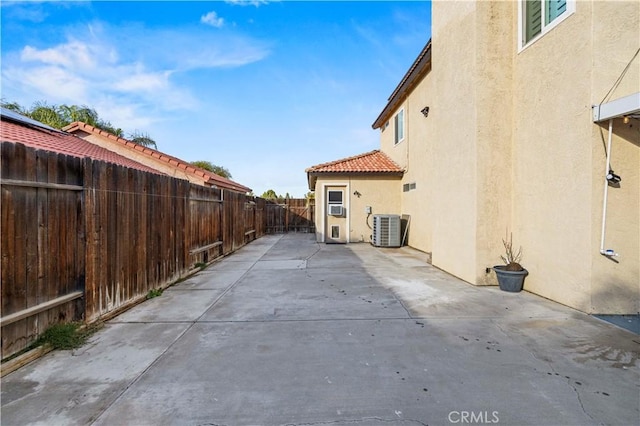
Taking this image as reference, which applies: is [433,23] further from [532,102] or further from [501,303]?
[501,303]

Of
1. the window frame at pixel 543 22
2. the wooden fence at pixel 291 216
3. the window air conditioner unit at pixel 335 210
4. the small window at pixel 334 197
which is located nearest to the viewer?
the window frame at pixel 543 22

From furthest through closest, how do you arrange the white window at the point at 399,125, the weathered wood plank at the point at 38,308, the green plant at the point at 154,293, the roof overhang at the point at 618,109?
the white window at the point at 399,125 < the green plant at the point at 154,293 < the roof overhang at the point at 618,109 < the weathered wood plank at the point at 38,308

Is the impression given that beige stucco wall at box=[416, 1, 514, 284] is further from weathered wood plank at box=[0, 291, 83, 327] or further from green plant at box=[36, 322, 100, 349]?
weathered wood plank at box=[0, 291, 83, 327]

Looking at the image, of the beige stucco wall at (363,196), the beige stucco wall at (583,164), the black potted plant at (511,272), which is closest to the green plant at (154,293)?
the black potted plant at (511,272)

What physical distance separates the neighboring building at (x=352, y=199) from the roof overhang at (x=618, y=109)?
8.64m

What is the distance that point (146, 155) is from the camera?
44.3ft

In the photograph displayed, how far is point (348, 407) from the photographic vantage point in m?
2.21

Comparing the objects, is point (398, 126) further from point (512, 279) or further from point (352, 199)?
point (512, 279)

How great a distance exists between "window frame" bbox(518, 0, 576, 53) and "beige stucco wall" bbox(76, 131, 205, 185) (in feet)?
38.4

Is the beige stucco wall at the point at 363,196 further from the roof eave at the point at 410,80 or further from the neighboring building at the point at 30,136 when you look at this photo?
the neighboring building at the point at 30,136

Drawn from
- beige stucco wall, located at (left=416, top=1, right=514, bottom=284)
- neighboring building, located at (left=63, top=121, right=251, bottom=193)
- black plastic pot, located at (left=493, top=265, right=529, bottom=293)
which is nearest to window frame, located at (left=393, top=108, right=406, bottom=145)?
beige stucco wall, located at (left=416, top=1, right=514, bottom=284)

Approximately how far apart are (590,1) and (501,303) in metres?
4.44

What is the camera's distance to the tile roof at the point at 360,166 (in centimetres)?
1249

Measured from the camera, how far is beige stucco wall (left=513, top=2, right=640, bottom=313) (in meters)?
4.02
